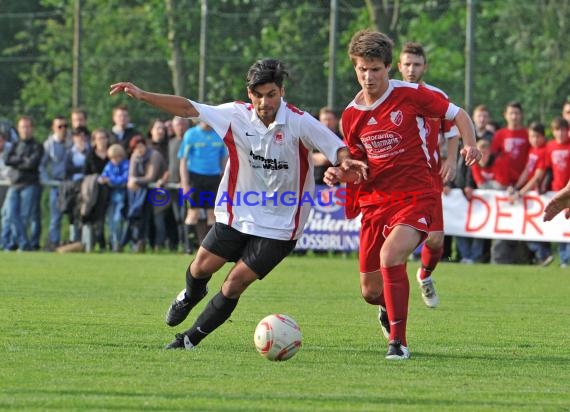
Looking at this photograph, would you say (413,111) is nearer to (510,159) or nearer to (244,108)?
(244,108)

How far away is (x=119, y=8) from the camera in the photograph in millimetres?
28328

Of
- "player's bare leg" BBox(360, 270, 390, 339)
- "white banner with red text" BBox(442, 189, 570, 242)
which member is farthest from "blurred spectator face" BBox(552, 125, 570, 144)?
"player's bare leg" BBox(360, 270, 390, 339)

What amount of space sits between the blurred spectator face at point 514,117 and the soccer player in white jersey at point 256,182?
10464mm

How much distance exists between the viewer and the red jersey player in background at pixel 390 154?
8539 mm

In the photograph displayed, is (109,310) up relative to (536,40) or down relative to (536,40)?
down

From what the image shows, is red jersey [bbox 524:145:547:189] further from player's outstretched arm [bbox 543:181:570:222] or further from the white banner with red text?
player's outstretched arm [bbox 543:181:570:222]

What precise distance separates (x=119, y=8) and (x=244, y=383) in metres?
22.2

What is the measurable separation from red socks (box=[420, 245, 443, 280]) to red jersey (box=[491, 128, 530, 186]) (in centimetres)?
715

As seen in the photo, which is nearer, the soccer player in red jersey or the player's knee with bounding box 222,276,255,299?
the player's knee with bounding box 222,276,255,299

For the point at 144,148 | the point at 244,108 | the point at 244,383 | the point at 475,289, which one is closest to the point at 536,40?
the point at 144,148

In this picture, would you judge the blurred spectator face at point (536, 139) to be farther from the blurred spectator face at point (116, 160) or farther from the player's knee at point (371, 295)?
the player's knee at point (371, 295)

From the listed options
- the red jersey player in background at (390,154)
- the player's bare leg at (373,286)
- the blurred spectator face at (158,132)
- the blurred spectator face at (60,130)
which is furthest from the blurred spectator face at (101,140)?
the red jersey player in background at (390,154)

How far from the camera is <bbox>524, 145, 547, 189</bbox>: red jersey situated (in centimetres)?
1869

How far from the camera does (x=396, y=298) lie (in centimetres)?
846
